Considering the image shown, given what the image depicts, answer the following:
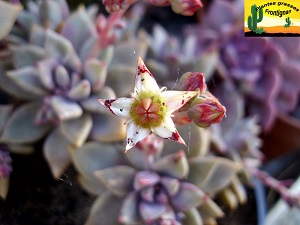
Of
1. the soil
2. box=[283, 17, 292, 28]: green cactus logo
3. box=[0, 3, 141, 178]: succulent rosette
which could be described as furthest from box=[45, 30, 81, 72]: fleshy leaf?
box=[283, 17, 292, 28]: green cactus logo

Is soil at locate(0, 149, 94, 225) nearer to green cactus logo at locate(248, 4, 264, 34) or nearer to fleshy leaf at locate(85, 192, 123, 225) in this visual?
fleshy leaf at locate(85, 192, 123, 225)

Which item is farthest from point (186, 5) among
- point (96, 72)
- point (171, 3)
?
Result: point (96, 72)

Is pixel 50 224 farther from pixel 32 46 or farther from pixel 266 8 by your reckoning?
pixel 266 8

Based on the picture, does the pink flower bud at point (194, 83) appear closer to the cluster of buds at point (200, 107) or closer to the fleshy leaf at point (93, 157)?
the cluster of buds at point (200, 107)

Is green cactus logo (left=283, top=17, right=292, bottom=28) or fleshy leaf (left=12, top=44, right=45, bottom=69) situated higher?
green cactus logo (left=283, top=17, right=292, bottom=28)

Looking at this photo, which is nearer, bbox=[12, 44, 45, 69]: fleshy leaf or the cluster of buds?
the cluster of buds

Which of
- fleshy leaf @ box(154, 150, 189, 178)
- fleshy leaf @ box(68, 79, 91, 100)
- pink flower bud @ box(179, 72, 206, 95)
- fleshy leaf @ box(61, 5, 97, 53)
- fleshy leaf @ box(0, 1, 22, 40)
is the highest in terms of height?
fleshy leaf @ box(0, 1, 22, 40)

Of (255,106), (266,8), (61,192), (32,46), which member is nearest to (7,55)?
(32,46)
